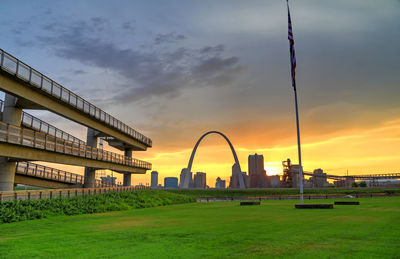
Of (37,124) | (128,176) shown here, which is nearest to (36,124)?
(37,124)

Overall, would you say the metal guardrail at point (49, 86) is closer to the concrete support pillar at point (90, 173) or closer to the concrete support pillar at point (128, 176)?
the concrete support pillar at point (90, 173)

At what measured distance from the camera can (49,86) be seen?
38.1 m

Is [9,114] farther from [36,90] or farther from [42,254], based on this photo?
[42,254]

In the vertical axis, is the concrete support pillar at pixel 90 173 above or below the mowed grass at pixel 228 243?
above

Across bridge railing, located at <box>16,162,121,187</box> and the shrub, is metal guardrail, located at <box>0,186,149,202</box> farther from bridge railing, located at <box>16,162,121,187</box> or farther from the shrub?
bridge railing, located at <box>16,162,121,187</box>

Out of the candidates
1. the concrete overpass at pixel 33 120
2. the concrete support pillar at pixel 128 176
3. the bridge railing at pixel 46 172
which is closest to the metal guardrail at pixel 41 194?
the concrete overpass at pixel 33 120

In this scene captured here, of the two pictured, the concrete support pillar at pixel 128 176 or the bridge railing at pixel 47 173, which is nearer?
the bridge railing at pixel 47 173

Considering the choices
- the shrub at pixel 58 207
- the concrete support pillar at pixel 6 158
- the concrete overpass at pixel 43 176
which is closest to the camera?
the shrub at pixel 58 207

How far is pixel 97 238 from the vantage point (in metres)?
12.8

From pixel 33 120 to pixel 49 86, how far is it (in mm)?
7974

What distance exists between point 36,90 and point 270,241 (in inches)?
1350

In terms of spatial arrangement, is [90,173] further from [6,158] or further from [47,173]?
[6,158]

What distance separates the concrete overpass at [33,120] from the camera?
3200cm

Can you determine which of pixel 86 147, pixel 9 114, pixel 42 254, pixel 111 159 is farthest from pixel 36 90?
pixel 42 254
